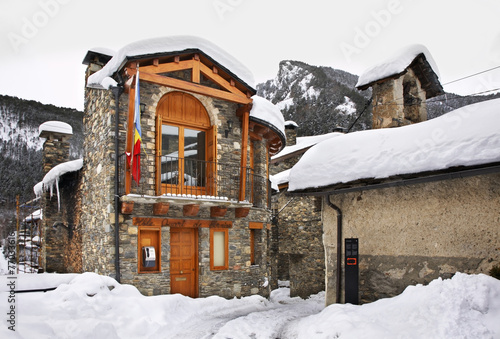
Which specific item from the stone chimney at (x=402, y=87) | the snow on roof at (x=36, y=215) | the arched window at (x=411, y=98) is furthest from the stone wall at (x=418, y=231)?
the snow on roof at (x=36, y=215)

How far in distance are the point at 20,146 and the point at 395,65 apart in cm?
2814

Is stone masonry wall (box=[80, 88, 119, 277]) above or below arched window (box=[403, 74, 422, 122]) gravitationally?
below

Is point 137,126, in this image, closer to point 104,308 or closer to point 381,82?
point 104,308

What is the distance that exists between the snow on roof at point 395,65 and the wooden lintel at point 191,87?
343 cm

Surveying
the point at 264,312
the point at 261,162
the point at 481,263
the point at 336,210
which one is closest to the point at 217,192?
the point at 261,162

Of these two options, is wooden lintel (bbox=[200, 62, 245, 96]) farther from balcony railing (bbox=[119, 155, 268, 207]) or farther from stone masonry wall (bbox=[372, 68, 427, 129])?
stone masonry wall (bbox=[372, 68, 427, 129])

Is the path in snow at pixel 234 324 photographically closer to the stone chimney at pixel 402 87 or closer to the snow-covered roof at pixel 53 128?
the stone chimney at pixel 402 87

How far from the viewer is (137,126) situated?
8766 millimetres

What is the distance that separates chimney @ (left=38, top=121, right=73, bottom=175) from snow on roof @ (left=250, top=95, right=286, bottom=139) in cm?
702

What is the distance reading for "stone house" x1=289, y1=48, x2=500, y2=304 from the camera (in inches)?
195

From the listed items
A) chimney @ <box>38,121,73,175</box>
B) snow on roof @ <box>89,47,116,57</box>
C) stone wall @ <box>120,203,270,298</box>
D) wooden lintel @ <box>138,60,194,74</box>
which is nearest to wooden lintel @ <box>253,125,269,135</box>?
stone wall @ <box>120,203,270,298</box>

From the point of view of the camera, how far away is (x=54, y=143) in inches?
570

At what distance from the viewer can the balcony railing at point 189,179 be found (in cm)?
983

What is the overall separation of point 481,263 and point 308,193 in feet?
8.97
